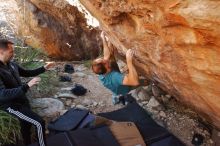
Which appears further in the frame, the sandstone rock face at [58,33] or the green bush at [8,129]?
the sandstone rock face at [58,33]

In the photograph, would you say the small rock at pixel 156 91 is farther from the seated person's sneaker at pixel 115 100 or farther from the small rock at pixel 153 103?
the seated person's sneaker at pixel 115 100

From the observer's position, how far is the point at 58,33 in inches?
353

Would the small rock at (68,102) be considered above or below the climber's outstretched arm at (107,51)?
below

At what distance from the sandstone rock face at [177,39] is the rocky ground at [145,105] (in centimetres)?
86

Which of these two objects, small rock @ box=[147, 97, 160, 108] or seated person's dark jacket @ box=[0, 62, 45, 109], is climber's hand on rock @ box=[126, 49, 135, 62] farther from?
small rock @ box=[147, 97, 160, 108]

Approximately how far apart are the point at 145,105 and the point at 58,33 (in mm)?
3627

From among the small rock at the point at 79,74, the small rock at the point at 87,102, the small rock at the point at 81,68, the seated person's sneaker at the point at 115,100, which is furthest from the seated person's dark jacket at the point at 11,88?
the small rock at the point at 81,68

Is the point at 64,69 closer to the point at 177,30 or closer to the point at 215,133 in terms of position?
the point at 215,133

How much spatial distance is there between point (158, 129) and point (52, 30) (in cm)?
491

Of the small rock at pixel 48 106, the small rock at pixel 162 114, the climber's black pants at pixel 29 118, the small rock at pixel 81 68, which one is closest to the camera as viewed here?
the climber's black pants at pixel 29 118

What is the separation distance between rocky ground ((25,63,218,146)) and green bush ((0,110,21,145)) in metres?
0.80

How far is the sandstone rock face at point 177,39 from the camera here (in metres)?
3.02

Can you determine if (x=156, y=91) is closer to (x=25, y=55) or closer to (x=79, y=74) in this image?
(x=79, y=74)

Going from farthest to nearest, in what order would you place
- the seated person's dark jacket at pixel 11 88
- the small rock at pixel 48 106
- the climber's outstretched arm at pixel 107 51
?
the small rock at pixel 48 106
the climber's outstretched arm at pixel 107 51
the seated person's dark jacket at pixel 11 88
